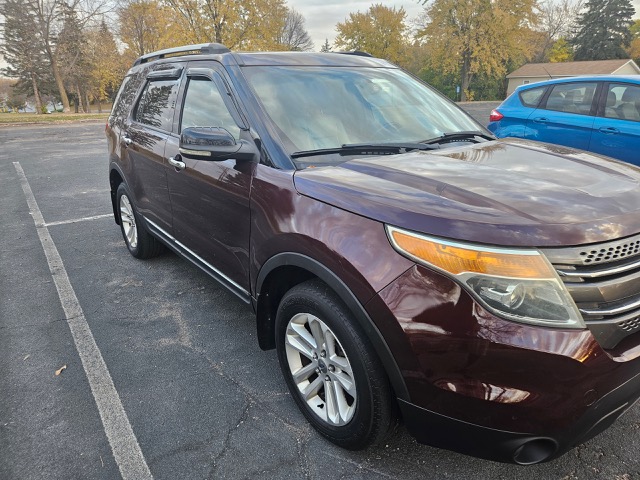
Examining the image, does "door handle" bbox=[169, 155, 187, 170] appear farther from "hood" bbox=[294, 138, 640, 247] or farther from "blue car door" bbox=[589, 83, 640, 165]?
"blue car door" bbox=[589, 83, 640, 165]

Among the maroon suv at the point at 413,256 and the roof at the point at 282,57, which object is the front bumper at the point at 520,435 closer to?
the maroon suv at the point at 413,256

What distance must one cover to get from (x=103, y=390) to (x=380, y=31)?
6334 centimetres

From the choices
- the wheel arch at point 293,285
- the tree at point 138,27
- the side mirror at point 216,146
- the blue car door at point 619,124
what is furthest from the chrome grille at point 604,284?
the tree at point 138,27

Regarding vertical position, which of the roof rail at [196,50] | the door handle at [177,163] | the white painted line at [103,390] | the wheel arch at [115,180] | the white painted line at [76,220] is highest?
the roof rail at [196,50]

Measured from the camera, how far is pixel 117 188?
15.8 feet

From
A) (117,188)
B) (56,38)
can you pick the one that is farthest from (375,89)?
(56,38)

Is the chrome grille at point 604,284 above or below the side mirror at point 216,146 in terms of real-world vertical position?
Answer: below

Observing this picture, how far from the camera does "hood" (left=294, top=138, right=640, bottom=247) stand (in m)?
1.59

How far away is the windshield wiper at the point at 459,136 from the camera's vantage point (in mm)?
2764

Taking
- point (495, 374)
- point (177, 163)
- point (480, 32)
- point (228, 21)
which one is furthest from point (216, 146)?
point (480, 32)

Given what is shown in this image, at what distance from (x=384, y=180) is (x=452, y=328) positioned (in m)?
0.74

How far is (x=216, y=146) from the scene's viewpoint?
2371 mm

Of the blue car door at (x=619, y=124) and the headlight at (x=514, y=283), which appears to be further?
the blue car door at (x=619, y=124)

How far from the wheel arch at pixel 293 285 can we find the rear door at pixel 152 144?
1.42 m
